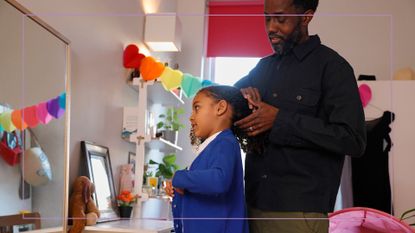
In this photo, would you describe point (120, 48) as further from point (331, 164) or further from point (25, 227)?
point (331, 164)

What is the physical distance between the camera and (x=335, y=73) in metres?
0.56

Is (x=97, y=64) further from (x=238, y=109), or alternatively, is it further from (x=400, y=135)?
(x=400, y=135)

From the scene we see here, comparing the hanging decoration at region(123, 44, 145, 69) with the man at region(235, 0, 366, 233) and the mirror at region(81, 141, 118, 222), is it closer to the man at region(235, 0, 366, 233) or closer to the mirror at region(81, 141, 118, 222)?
the mirror at region(81, 141, 118, 222)

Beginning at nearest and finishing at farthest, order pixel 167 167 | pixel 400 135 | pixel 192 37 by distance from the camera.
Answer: pixel 167 167
pixel 192 37
pixel 400 135

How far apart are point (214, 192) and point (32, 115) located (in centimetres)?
45

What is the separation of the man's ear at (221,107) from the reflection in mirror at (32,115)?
0.38 meters

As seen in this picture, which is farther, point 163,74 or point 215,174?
point 163,74

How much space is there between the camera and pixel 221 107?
0.61 metres

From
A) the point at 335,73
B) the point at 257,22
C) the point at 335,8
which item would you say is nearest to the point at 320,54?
the point at 335,73

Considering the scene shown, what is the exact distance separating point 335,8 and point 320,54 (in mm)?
337

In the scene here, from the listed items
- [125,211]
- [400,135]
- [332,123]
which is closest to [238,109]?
[332,123]

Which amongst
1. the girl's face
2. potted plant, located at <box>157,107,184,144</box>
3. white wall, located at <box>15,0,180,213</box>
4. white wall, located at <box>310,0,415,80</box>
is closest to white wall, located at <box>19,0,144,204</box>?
white wall, located at <box>15,0,180,213</box>

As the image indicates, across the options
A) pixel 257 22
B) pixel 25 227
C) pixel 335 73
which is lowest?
pixel 25 227

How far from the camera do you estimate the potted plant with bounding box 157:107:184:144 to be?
28.5 inches
